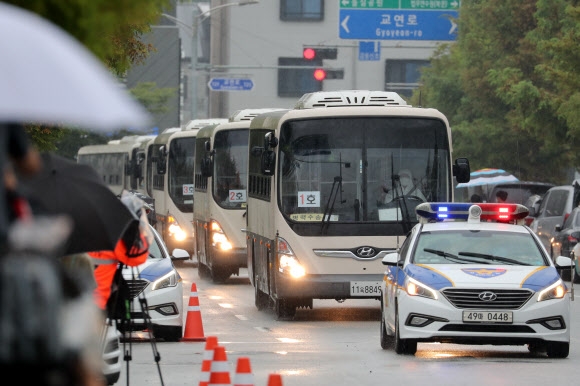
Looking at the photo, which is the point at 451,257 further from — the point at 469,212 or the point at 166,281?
the point at 166,281

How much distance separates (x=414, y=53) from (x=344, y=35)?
41056 millimetres

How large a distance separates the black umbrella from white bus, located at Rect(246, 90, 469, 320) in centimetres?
1113

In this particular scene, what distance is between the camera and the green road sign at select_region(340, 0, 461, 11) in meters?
43.9

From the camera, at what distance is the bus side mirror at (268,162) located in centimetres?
2102

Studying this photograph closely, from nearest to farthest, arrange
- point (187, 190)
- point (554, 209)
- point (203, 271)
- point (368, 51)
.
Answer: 1. point (203, 271)
2. point (554, 209)
3. point (187, 190)
4. point (368, 51)

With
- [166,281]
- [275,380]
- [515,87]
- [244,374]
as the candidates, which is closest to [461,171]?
[166,281]

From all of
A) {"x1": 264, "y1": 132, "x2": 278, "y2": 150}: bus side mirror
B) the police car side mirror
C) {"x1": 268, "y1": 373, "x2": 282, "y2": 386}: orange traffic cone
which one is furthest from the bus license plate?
{"x1": 268, "y1": 373, "x2": 282, "y2": 386}: orange traffic cone

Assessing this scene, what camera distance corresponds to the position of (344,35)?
45625 mm

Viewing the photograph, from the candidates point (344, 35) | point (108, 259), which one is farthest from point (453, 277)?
point (344, 35)

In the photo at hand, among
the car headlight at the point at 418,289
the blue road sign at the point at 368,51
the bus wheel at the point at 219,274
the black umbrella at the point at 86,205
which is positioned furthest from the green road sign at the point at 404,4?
the black umbrella at the point at 86,205

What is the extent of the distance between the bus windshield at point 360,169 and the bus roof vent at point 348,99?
0.74m

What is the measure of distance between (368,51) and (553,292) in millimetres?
34732

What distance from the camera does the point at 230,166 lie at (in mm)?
30547

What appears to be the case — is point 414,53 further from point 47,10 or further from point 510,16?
point 47,10
